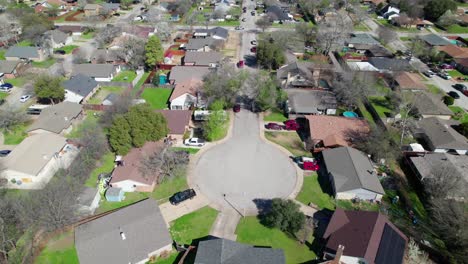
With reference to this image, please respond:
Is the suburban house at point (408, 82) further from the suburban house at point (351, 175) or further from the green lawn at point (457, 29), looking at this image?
the green lawn at point (457, 29)

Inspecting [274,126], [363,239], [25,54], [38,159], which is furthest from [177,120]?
[25,54]

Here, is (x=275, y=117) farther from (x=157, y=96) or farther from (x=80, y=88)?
(x=80, y=88)

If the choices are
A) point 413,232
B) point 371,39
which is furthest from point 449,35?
point 413,232

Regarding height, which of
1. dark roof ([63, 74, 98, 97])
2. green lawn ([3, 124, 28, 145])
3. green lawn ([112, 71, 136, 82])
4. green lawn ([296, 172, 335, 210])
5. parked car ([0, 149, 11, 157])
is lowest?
green lawn ([3, 124, 28, 145])

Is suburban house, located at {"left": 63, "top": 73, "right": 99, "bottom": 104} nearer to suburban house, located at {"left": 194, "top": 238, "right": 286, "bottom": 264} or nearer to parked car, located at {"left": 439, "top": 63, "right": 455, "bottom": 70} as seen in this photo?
suburban house, located at {"left": 194, "top": 238, "right": 286, "bottom": 264}

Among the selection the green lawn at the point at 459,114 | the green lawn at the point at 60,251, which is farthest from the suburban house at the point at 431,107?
the green lawn at the point at 60,251

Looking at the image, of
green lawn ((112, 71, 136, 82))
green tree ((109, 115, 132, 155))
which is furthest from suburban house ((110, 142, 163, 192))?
green lawn ((112, 71, 136, 82))
